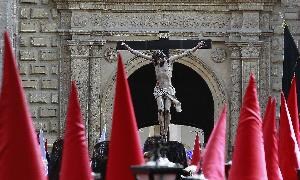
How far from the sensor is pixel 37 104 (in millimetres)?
17328

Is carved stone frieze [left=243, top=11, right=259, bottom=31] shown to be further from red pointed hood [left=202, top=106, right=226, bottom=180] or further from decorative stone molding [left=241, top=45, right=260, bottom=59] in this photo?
red pointed hood [left=202, top=106, right=226, bottom=180]

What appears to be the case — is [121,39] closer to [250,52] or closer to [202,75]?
[202,75]

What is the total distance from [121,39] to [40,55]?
156cm

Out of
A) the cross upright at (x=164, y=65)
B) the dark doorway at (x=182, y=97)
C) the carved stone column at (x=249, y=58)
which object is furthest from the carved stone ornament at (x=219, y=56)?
the cross upright at (x=164, y=65)

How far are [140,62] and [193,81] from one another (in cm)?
249

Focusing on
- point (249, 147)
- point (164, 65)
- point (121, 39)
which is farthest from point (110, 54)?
point (249, 147)

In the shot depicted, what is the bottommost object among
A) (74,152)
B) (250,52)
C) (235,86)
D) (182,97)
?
(74,152)

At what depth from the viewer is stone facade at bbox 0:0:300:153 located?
17203 mm

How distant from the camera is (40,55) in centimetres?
1734

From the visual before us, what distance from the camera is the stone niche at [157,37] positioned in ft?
56.3

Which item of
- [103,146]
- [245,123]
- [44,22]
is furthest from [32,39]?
[245,123]

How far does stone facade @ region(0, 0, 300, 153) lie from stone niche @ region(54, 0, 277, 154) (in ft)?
0.06

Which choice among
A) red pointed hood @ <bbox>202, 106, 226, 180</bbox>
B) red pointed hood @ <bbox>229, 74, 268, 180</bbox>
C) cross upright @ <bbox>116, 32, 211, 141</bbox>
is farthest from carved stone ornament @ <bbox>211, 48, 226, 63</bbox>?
red pointed hood @ <bbox>202, 106, 226, 180</bbox>

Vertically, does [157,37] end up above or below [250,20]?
below
